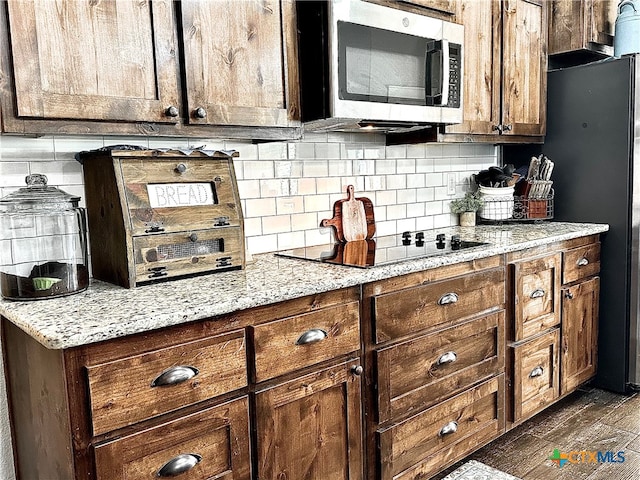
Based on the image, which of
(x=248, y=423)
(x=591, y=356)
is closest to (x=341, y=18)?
(x=248, y=423)

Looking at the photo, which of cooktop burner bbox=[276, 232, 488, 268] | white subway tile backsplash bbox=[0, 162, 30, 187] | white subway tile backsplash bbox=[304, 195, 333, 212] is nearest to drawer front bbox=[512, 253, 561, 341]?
cooktop burner bbox=[276, 232, 488, 268]

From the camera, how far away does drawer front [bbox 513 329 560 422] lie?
2412 millimetres

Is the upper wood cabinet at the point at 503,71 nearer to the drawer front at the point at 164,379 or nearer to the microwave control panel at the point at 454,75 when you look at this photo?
the microwave control panel at the point at 454,75

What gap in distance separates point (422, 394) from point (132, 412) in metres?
1.09

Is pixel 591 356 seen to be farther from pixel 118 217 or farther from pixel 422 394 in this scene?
pixel 118 217

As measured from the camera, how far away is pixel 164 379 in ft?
4.28

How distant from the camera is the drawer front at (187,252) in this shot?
1608mm

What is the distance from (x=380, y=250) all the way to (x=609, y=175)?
1452mm

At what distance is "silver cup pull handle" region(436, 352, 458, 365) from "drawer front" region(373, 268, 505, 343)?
0.11 m

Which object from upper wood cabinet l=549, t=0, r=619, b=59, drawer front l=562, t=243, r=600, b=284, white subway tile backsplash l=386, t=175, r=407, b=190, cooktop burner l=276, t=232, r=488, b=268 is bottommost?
drawer front l=562, t=243, r=600, b=284

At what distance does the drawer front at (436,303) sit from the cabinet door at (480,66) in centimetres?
79

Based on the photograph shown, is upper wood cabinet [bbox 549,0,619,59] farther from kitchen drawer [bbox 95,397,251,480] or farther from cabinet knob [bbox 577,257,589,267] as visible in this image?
kitchen drawer [bbox 95,397,251,480]

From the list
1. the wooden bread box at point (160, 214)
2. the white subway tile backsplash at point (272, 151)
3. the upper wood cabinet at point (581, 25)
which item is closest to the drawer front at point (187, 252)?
the wooden bread box at point (160, 214)

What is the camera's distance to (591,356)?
2908mm
